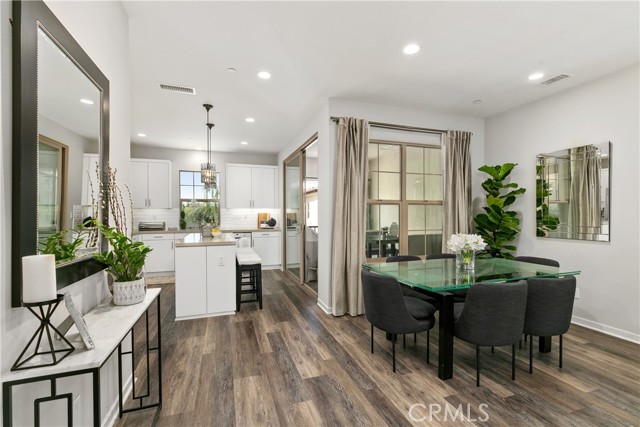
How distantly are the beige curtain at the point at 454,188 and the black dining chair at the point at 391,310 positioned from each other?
2292 millimetres

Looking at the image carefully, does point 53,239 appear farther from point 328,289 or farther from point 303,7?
point 328,289

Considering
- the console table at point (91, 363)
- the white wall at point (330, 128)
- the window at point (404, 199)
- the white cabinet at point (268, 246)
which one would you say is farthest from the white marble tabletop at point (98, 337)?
the white cabinet at point (268, 246)

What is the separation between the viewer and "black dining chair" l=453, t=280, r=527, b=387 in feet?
7.20

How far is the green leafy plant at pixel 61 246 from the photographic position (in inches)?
48.8

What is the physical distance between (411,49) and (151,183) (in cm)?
589

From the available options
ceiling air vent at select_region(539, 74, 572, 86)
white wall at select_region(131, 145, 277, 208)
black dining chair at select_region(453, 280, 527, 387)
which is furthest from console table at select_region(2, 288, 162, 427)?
white wall at select_region(131, 145, 277, 208)

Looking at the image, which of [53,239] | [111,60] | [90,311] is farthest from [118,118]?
[90,311]

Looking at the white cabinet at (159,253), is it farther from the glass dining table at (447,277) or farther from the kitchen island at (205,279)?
the glass dining table at (447,277)

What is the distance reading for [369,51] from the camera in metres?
2.78

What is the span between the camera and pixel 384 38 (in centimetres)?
257

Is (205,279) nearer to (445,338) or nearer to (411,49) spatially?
(445,338)

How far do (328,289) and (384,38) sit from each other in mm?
3001

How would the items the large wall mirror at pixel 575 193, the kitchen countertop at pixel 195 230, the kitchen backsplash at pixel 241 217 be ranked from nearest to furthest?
the large wall mirror at pixel 575 193
the kitchen countertop at pixel 195 230
the kitchen backsplash at pixel 241 217

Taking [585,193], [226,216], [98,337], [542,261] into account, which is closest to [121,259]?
[98,337]
